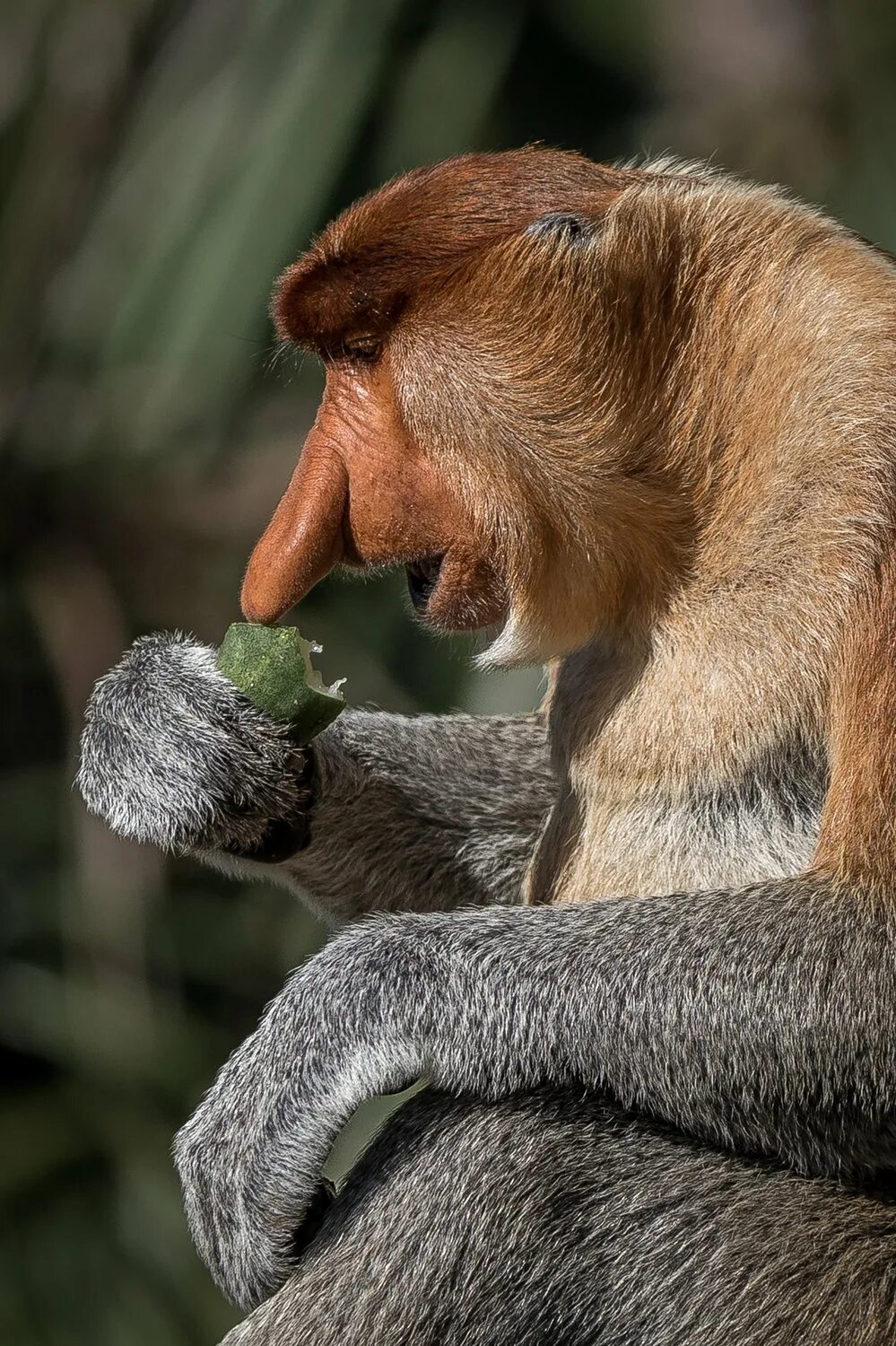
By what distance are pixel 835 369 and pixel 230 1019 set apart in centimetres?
337

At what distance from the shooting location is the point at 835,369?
2279 millimetres

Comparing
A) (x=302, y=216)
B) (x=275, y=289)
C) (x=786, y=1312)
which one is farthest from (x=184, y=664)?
(x=302, y=216)

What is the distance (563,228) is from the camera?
2.39 metres

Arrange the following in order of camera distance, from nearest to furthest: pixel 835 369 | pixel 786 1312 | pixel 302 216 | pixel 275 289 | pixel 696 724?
pixel 786 1312 → pixel 835 369 → pixel 696 724 → pixel 275 289 → pixel 302 216

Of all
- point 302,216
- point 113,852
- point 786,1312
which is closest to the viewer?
point 786,1312

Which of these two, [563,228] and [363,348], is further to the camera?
[363,348]

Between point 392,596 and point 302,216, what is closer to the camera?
point 302,216

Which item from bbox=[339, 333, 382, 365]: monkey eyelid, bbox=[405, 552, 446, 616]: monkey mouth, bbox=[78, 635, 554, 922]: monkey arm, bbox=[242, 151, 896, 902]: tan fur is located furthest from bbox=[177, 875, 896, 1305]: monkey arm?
bbox=[339, 333, 382, 365]: monkey eyelid

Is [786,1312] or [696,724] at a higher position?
[696,724]

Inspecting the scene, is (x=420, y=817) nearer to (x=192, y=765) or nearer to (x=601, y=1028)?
(x=192, y=765)


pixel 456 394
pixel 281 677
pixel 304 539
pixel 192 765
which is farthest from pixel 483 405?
pixel 192 765

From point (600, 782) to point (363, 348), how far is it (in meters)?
0.78

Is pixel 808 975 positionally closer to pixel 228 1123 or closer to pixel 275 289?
pixel 228 1123

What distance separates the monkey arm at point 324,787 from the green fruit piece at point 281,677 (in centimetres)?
3
